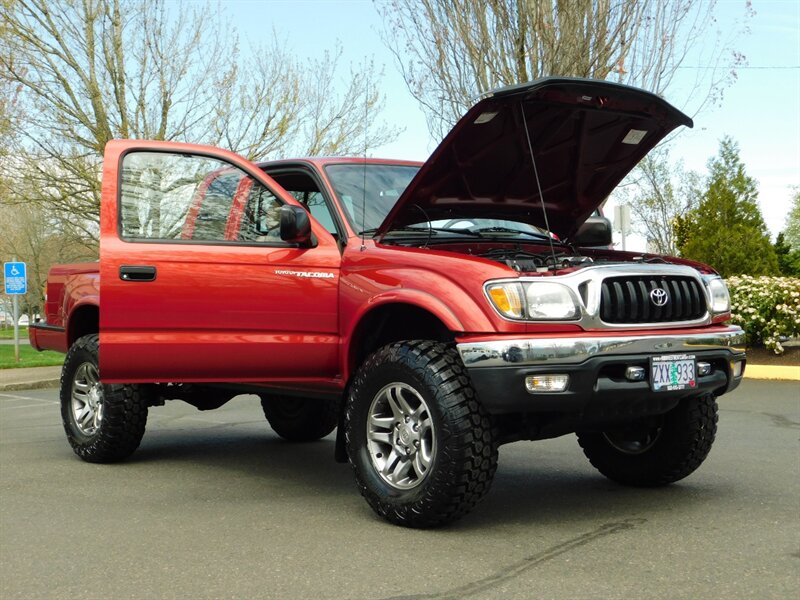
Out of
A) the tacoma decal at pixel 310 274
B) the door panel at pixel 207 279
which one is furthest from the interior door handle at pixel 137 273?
the tacoma decal at pixel 310 274

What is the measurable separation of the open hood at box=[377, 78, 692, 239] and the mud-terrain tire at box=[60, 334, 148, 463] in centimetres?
236

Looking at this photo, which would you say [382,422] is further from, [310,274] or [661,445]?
[661,445]

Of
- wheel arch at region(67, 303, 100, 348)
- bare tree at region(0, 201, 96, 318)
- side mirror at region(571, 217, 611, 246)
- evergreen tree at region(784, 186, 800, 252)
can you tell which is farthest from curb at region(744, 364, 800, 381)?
evergreen tree at region(784, 186, 800, 252)

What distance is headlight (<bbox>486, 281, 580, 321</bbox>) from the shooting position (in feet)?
14.8

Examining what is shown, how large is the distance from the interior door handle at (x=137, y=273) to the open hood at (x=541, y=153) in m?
1.33

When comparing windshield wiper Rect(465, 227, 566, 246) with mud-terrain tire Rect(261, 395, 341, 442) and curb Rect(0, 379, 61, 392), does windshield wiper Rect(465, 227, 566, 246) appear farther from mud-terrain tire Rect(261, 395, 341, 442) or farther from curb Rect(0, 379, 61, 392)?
curb Rect(0, 379, 61, 392)

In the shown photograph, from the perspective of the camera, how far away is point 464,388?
15.1 feet

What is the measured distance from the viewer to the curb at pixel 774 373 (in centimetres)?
1319

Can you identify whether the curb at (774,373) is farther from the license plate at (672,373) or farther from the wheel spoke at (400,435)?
the wheel spoke at (400,435)

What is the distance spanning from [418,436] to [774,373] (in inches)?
391

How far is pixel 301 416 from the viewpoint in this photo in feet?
25.5

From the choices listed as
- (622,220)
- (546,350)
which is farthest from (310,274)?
(622,220)

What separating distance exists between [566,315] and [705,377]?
0.92 meters

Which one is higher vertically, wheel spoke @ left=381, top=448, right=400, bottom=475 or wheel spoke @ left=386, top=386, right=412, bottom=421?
wheel spoke @ left=386, top=386, right=412, bottom=421
